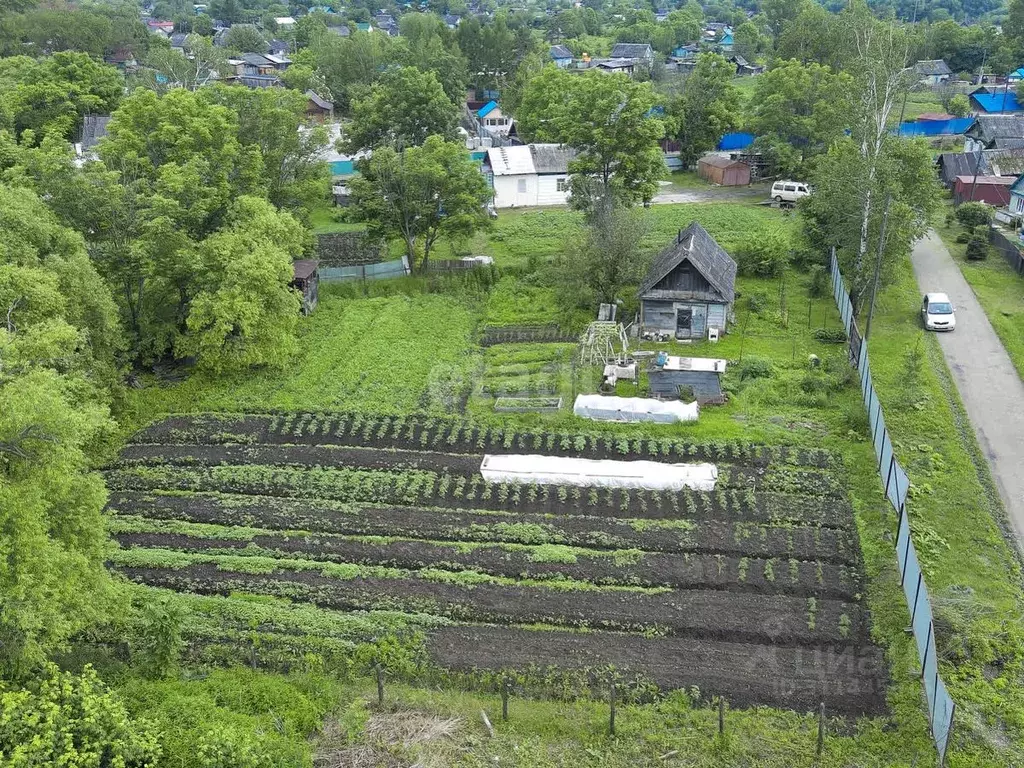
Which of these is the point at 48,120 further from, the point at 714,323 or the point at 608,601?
the point at 608,601

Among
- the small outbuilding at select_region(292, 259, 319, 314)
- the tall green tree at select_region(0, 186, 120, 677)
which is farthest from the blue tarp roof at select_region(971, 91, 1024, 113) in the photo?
the tall green tree at select_region(0, 186, 120, 677)

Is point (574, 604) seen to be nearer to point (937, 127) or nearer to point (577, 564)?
point (577, 564)

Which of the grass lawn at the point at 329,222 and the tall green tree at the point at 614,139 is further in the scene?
the grass lawn at the point at 329,222

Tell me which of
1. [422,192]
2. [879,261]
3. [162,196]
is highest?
[162,196]

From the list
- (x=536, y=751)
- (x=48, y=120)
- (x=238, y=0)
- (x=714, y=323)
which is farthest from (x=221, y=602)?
(x=238, y=0)

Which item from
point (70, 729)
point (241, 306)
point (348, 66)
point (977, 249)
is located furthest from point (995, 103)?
point (70, 729)

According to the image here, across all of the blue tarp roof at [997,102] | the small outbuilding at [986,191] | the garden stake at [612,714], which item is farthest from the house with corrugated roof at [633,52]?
the garden stake at [612,714]

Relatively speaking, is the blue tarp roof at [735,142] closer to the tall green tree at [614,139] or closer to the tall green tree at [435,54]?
the tall green tree at [435,54]
